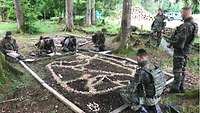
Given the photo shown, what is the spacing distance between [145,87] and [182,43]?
219cm

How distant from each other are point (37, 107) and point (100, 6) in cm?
2390

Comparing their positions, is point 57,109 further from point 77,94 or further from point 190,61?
point 190,61

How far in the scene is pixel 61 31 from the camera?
22656 mm

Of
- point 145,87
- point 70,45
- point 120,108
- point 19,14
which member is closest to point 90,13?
point 19,14

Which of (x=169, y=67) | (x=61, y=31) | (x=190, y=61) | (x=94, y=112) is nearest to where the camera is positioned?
(x=94, y=112)

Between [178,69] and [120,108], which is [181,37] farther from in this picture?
[120,108]

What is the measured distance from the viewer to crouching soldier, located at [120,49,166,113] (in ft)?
20.5

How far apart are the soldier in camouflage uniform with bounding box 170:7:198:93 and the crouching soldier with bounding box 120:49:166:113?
5.99ft

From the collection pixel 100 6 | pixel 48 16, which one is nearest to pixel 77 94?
pixel 100 6

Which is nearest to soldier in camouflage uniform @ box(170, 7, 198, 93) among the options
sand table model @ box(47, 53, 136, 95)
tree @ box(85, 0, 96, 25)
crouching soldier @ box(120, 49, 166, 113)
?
sand table model @ box(47, 53, 136, 95)

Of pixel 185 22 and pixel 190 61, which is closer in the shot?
pixel 185 22

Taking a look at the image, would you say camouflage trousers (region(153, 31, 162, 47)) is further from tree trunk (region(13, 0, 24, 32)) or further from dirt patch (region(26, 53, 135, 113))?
tree trunk (region(13, 0, 24, 32))

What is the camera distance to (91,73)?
10.2 metres

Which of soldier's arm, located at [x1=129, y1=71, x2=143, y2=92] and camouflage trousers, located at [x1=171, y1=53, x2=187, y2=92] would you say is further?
camouflage trousers, located at [x1=171, y1=53, x2=187, y2=92]
